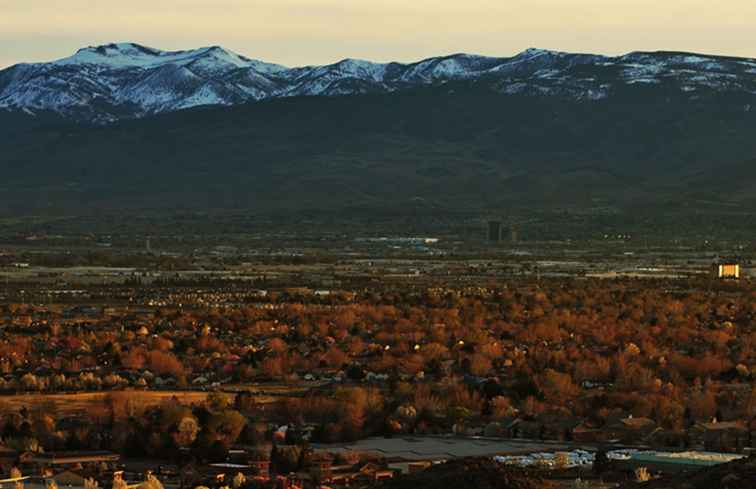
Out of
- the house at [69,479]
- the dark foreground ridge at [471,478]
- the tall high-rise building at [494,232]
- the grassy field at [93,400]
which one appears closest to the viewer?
the dark foreground ridge at [471,478]

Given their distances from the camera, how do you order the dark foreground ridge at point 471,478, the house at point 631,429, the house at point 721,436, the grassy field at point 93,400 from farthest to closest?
the grassy field at point 93,400 < the house at point 631,429 < the house at point 721,436 < the dark foreground ridge at point 471,478

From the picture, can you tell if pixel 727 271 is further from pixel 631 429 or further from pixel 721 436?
pixel 721 436

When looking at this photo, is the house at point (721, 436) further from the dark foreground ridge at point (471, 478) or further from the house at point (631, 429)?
the dark foreground ridge at point (471, 478)

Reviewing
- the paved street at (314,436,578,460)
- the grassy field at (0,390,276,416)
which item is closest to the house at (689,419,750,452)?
the paved street at (314,436,578,460)

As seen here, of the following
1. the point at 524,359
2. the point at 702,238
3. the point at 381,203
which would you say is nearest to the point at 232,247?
the point at 702,238

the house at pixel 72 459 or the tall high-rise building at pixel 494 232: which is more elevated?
the house at pixel 72 459

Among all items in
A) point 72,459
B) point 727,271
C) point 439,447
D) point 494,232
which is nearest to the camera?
point 72,459

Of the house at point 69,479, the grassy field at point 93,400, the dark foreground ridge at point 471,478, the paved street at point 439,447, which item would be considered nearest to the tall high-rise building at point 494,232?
the grassy field at point 93,400

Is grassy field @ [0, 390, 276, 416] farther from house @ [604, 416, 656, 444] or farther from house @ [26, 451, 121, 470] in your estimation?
house @ [604, 416, 656, 444]

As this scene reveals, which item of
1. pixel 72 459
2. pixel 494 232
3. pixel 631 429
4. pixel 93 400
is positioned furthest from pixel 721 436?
pixel 494 232

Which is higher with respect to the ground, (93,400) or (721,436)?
(721,436)

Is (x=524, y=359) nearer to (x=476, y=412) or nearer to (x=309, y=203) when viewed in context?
(x=476, y=412)

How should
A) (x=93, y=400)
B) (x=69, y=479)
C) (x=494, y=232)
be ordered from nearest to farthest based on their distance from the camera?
(x=69, y=479)
(x=93, y=400)
(x=494, y=232)
